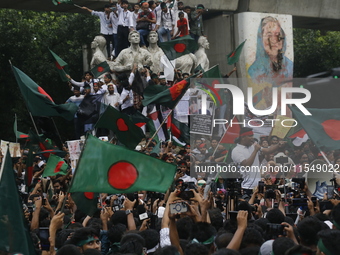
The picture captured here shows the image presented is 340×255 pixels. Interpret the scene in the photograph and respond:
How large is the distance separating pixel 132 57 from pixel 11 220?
49.4 feet

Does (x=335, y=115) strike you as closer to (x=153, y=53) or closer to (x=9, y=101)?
(x=153, y=53)

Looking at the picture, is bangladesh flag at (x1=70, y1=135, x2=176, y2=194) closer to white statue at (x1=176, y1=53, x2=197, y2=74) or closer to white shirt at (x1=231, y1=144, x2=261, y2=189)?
white shirt at (x1=231, y1=144, x2=261, y2=189)

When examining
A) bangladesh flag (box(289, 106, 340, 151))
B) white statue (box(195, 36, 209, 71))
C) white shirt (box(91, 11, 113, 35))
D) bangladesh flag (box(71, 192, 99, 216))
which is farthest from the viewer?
white statue (box(195, 36, 209, 71))

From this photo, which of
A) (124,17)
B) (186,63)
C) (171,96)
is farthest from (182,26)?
(171,96)

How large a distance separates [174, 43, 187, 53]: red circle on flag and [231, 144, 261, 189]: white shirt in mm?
3604

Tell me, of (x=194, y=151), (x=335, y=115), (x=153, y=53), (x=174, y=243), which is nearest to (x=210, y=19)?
(x=153, y=53)

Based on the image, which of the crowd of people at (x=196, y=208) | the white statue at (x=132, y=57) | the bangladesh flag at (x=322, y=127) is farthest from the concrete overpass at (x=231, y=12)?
the bangladesh flag at (x=322, y=127)

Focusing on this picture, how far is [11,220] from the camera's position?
201 inches

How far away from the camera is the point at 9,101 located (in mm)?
28406

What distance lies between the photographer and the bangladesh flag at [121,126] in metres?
11.3

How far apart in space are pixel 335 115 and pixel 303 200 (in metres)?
2.81

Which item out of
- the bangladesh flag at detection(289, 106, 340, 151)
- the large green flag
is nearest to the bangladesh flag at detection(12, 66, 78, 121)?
the bangladesh flag at detection(289, 106, 340, 151)

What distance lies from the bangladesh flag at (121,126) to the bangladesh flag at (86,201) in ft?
10.8

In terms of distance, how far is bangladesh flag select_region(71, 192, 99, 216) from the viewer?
7.86 meters
